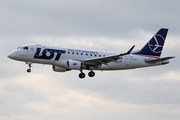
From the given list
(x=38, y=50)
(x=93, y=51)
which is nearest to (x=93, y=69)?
(x=93, y=51)

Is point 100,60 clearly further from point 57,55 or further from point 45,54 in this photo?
point 45,54

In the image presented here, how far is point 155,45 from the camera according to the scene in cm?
10938

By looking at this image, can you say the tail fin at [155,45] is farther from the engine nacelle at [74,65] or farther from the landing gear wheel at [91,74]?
the engine nacelle at [74,65]

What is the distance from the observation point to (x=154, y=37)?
4360 inches

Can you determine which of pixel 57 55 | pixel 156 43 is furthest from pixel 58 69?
pixel 156 43

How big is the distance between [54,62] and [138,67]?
14.4 metres

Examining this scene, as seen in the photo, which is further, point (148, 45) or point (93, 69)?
point (148, 45)

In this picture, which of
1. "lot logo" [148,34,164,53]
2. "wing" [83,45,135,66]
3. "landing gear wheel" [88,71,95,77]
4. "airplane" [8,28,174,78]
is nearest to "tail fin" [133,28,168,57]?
"lot logo" [148,34,164,53]

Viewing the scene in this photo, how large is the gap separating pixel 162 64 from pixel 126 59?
5.56 m

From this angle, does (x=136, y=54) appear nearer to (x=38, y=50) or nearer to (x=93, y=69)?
(x=93, y=69)

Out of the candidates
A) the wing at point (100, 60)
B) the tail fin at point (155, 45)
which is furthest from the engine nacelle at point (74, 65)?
the tail fin at point (155, 45)

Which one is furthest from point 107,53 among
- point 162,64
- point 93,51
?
point 162,64

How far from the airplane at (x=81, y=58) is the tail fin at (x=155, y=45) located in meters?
0.58

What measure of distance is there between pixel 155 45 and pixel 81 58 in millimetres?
15494
